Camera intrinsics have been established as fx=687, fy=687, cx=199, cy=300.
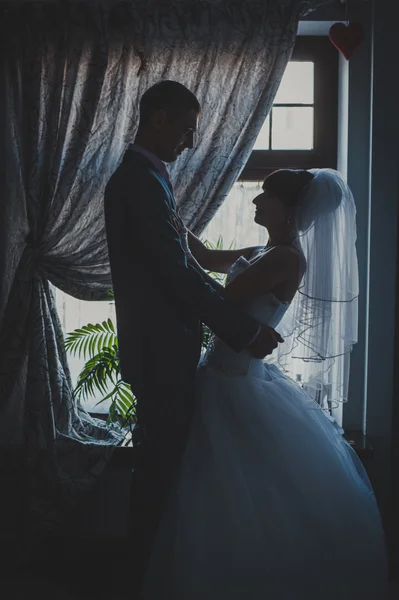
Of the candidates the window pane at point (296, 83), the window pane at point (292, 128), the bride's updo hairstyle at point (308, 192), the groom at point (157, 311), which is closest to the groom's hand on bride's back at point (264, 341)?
the groom at point (157, 311)

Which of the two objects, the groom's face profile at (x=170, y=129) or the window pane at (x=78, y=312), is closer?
the groom's face profile at (x=170, y=129)

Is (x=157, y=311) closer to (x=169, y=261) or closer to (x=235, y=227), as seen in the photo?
(x=169, y=261)

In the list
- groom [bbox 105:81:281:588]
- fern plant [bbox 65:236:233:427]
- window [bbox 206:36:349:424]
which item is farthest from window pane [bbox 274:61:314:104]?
groom [bbox 105:81:281:588]

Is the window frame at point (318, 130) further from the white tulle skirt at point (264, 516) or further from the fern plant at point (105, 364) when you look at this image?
the white tulle skirt at point (264, 516)

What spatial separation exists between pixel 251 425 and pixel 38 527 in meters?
1.08

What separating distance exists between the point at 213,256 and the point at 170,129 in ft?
2.01

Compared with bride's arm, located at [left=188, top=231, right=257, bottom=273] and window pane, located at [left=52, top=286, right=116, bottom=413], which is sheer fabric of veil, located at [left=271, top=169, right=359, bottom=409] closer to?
bride's arm, located at [left=188, top=231, right=257, bottom=273]

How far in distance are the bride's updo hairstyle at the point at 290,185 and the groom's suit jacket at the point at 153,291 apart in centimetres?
39

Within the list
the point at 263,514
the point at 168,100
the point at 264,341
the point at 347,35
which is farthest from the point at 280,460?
the point at 347,35

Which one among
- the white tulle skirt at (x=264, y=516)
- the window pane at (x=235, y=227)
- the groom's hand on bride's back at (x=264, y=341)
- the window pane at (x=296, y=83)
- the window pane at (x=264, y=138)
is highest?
the window pane at (x=296, y=83)

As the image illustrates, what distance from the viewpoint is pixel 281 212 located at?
2.38 meters

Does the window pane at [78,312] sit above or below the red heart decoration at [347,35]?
below

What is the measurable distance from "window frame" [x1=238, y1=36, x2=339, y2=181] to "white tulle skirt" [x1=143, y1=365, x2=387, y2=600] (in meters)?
1.22

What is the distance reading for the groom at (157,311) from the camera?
2.08m
